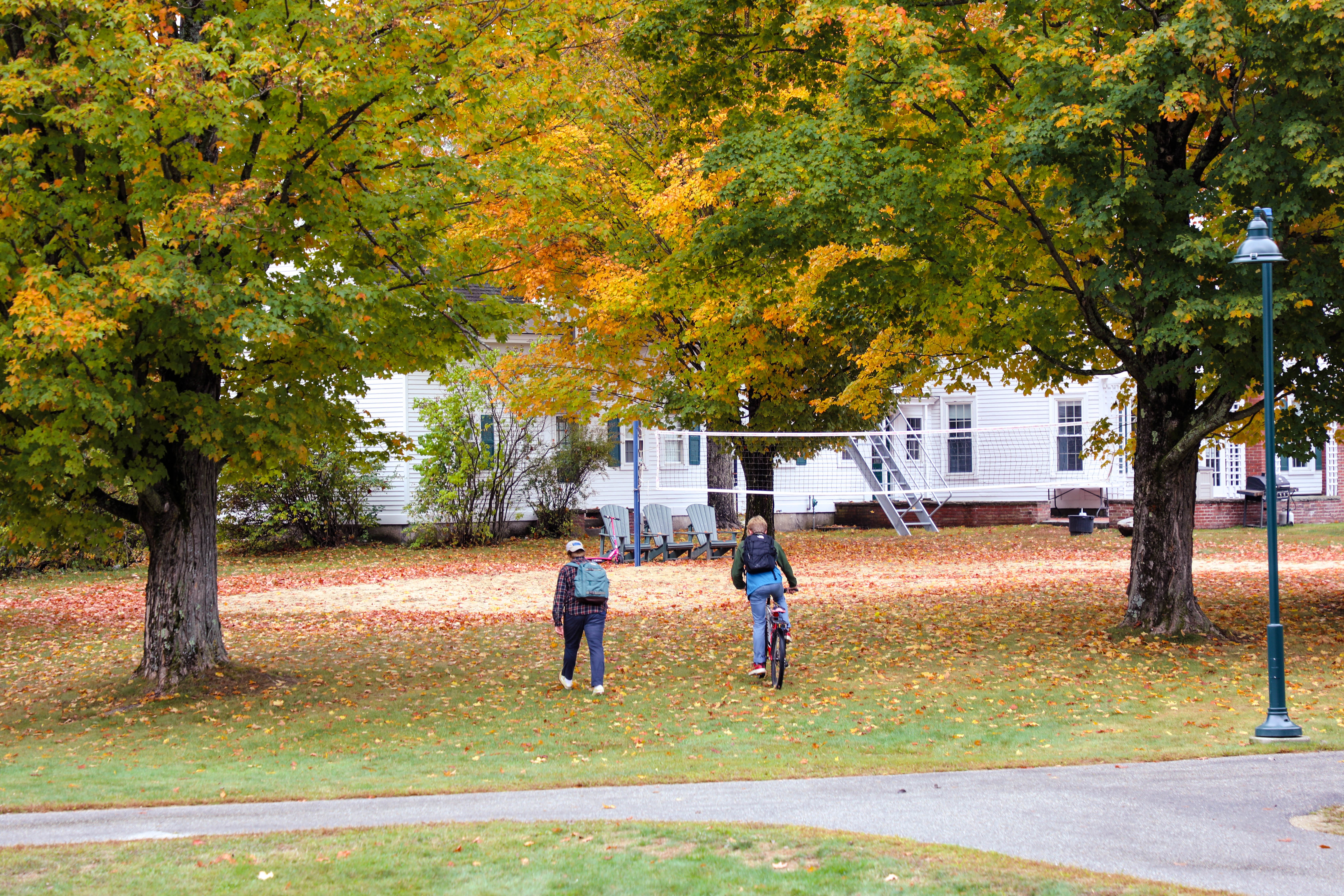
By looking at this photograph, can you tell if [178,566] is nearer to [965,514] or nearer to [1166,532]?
[1166,532]

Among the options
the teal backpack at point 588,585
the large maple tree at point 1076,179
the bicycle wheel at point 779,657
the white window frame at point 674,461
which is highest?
the large maple tree at point 1076,179

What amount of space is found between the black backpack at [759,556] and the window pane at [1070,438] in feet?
90.7

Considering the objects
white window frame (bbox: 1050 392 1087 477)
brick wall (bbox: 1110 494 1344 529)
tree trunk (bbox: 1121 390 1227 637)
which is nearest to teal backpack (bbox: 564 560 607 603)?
tree trunk (bbox: 1121 390 1227 637)

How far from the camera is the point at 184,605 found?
12.6 metres

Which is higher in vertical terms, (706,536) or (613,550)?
(706,536)

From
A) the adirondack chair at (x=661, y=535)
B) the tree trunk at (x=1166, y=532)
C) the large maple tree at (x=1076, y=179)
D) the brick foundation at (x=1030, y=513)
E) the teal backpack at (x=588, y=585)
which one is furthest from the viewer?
the brick foundation at (x=1030, y=513)

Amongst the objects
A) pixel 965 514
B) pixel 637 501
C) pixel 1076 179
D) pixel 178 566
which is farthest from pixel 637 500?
pixel 965 514

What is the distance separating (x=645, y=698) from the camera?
1230 centimetres

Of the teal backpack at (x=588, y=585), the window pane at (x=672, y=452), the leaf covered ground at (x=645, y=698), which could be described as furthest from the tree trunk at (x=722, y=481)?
the teal backpack at (x=588, y=585)

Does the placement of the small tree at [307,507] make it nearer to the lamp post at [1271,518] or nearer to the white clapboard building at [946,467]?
the white clapboard building at [946,467]

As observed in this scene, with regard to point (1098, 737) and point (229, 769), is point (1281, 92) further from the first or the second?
point (229, 769)

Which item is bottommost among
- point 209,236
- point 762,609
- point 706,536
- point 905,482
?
point 762,609

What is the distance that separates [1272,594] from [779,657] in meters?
4.58

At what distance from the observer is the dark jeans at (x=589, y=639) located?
1236 centimetres
